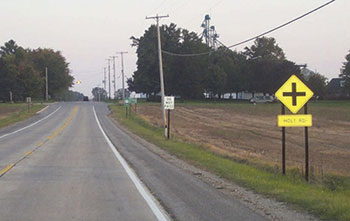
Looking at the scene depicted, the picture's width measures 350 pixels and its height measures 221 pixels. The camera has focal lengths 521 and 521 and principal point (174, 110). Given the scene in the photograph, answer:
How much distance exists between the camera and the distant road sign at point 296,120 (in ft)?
48.2

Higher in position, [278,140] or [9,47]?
[9,47]

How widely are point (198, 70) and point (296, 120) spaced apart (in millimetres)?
95230

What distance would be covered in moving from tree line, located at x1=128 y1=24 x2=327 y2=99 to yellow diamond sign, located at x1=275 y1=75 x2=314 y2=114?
296 ft

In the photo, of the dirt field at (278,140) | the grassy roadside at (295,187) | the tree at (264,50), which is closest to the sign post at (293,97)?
the grassy roadside at (295,187)

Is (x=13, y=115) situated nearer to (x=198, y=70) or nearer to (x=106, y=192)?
(x=198, y=70)

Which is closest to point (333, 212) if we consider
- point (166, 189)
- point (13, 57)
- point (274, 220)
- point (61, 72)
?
point (274, 220)

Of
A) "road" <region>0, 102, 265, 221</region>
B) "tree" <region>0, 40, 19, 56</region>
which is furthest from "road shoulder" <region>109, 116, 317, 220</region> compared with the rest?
"tree" <region>0, 40, 19, 56</region>

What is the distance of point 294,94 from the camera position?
48.9 feet

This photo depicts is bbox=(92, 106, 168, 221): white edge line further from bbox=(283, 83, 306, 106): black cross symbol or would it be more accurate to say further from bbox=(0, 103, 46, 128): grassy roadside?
bbox=(0, 103, 46, 128): grassy roadside

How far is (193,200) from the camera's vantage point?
10883 millimetres

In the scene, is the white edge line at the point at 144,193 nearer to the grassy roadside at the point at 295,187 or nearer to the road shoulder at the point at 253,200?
the road shoulder at the point at 253,200

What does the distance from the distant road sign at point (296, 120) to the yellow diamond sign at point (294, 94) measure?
22 centimetres

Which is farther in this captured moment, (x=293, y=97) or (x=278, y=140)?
(x=278, y=140)

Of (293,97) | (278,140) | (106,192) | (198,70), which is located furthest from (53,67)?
(106,192)
